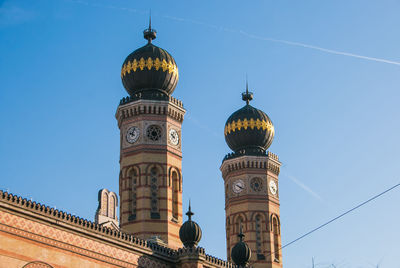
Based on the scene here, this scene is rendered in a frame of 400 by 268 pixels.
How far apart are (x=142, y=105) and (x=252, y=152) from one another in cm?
1162

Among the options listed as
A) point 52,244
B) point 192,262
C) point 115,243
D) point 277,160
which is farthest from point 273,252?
point 52,244

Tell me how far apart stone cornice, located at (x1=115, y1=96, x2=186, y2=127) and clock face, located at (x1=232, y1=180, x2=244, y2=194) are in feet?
30.4

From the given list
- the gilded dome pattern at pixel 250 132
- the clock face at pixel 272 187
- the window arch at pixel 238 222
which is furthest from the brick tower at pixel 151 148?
the clock face at pixel 272 187

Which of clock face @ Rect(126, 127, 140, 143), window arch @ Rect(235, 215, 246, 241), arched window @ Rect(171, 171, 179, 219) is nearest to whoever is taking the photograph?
arched window @ Rect(171, 171, 179, 219)

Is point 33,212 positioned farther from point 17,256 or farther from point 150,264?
point 150,264

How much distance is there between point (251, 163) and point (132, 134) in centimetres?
1133

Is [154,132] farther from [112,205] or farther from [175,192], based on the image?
[112,205]

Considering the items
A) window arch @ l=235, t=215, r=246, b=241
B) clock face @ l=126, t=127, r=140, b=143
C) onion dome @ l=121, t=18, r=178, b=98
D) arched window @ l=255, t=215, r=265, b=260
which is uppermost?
onion dome @ l=121, t=18, r=178, b=98

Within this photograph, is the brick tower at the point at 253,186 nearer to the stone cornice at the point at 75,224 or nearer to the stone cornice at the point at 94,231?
the stone cornice at the point at 94,231

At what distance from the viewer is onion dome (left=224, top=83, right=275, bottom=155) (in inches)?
1884

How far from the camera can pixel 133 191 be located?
38062 millimetres

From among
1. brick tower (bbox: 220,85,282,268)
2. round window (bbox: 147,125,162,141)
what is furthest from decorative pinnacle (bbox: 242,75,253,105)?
round window (bbox: 147,125,162,141)

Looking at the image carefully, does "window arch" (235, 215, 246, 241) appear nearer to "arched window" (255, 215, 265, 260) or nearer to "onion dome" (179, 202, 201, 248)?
"arched window" (255, 215, 265, 260)

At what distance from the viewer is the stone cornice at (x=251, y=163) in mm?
46969
